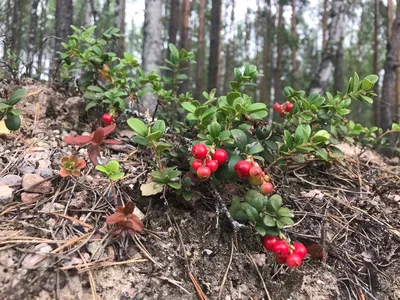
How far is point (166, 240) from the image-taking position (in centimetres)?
Answer: 157

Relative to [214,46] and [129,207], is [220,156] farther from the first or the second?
[214,46]

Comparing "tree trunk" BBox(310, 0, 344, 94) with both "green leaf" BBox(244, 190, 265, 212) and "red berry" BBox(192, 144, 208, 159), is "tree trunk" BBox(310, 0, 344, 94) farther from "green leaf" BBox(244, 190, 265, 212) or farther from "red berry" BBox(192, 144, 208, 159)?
"red berry" BBox(192, 144, 208, 159)

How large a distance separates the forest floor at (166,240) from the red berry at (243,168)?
268mm

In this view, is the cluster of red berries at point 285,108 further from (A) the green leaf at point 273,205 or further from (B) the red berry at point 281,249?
(B) the red berry at point 281,249

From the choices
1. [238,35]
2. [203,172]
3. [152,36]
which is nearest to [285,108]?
[203,172]

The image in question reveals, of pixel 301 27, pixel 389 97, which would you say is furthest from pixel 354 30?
pixel 389 97

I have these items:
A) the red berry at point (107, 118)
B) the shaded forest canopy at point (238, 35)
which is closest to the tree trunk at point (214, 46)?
the shaded forest canopy at point (238, 35)

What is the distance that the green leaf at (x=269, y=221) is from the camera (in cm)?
147

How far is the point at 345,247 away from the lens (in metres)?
1.78

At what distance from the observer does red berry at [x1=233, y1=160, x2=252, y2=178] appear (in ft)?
4.92

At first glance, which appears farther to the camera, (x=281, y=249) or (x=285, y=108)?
(x=285, y=108)

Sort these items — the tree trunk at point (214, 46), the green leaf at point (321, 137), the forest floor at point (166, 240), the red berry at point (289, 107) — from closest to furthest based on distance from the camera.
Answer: the forest floor at point (166, 240), the green leaf at point (321, 137), the red berry at point (289, 107), the tree trunk at point (214, 46)

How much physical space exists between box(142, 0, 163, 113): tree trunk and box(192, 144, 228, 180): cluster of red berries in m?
3.50

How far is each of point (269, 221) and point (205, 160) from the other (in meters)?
0.37
